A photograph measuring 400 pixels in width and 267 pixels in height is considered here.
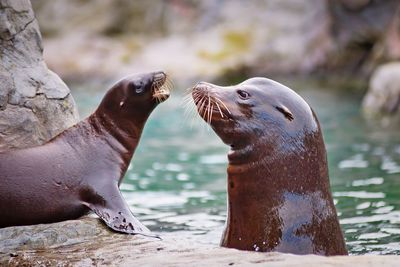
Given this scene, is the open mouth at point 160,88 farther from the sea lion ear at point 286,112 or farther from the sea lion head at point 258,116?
the sea lion ear at point 286,112

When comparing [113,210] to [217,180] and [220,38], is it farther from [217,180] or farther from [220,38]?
[220,38]

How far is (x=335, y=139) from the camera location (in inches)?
434

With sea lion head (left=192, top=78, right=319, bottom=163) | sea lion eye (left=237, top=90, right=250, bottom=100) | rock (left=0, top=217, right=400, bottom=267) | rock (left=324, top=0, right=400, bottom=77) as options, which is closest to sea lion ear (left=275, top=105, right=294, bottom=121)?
sea lion head (left=192, top=78, right=319, bottom=163)

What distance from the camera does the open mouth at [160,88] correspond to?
18.5ft

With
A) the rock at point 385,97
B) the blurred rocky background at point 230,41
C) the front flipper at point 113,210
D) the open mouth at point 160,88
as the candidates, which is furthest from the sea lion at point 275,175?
the blurred rocky background at point 230,41

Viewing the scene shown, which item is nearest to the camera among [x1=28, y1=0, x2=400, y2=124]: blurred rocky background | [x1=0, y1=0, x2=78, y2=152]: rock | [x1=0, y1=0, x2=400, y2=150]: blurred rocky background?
[x1=0, y1=0, x2=78, y2=152]: rock

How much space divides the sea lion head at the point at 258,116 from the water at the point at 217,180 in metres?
1.23

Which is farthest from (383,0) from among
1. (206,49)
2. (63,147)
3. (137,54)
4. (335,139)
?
(63,147)

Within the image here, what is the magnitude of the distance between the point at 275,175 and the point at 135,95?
1652 millimetres

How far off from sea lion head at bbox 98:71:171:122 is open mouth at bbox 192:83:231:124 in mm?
1129

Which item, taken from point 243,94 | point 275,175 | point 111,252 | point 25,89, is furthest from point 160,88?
point 111,252

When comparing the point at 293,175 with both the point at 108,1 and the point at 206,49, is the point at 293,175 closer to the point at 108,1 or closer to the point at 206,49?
the point at 206,49

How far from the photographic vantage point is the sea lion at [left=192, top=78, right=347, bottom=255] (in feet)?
13.9

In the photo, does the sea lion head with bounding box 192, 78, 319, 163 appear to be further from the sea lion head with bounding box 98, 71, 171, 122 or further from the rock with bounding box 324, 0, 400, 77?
the rock with bounding box 324, 0, 400, 77
